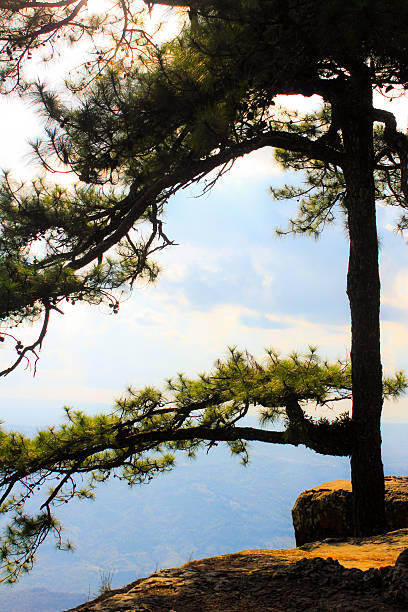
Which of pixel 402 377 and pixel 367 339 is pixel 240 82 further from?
pixel 402 377

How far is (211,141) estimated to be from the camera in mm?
3436

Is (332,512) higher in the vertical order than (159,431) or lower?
lower

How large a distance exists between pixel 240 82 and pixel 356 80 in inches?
92.5

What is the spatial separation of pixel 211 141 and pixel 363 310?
2.47 metres

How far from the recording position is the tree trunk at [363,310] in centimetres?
457

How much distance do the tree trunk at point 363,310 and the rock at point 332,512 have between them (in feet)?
1.82

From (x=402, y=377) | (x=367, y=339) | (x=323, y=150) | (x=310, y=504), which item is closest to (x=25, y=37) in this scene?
(x=323, y=150)

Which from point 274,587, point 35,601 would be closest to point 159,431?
point 274,587

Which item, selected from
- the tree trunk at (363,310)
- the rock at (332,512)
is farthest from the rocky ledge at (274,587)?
the rock at (332,512)

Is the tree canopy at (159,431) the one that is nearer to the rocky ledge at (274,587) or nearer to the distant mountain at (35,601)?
the rocky ledge at (274,587)

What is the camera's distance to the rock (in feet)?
16.8

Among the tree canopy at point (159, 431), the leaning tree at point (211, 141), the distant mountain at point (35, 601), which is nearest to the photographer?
the leaning tree at point (211, 141)

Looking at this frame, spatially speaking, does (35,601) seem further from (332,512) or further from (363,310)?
(363,310)

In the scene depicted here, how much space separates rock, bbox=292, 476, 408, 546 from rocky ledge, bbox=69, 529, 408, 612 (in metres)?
1.89
